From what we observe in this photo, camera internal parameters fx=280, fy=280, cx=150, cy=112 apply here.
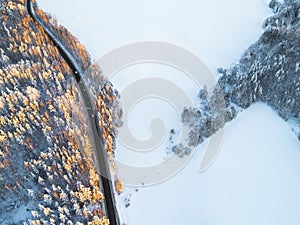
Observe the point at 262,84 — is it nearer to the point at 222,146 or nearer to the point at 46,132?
the point at 222,146

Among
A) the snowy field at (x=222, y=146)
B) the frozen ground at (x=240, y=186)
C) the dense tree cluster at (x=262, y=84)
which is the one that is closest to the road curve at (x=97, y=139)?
the snowy field at (x=222, y=146)

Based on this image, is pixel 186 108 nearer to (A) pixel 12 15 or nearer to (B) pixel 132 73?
(B) pixel 132 73

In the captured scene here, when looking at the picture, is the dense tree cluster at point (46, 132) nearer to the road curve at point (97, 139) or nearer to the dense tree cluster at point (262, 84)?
the road curve at point (97, 139)

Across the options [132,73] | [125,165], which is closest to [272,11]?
[132,73]

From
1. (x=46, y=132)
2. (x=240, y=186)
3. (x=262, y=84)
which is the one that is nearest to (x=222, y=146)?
(x=240, y=186)

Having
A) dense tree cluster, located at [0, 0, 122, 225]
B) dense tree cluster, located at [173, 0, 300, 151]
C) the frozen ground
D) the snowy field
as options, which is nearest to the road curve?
dense tree cluster, located at [0, 0, 122, 225]

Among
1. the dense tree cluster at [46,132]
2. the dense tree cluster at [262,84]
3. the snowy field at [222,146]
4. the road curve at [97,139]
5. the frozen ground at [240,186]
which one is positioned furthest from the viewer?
the dense tree cluster at [262,84]

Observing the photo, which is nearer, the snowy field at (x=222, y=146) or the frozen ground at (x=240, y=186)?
the frozen ground at (x=240, y=186)
